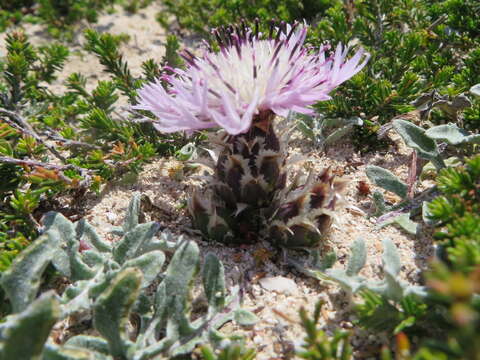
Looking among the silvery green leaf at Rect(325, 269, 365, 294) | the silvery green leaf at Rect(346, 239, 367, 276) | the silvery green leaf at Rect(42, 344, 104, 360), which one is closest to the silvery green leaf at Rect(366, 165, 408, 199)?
the silvery green leaf at Rect(346, 239, 367, 276)

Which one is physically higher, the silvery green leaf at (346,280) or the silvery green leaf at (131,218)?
the silvery green leaf at (131,218)

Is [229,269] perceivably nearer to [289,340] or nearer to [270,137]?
[289,340]

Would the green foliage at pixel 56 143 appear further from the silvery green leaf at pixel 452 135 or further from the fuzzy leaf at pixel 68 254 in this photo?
the silvery green leaf at pixel 452 135

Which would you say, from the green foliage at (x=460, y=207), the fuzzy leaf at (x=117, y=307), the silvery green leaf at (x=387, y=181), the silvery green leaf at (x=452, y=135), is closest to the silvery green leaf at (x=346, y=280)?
the green foliage at (x=460, y=207)

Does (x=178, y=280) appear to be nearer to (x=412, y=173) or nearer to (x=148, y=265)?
(x=148, y=265)

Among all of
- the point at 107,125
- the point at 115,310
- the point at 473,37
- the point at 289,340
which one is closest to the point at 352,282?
the point at 289,340

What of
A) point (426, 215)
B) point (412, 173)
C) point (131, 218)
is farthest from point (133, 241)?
point (412, 173)

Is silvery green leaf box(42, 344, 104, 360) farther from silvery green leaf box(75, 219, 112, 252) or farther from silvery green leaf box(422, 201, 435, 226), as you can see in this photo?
silvery green leaf box(422, 201, 435, 226)
